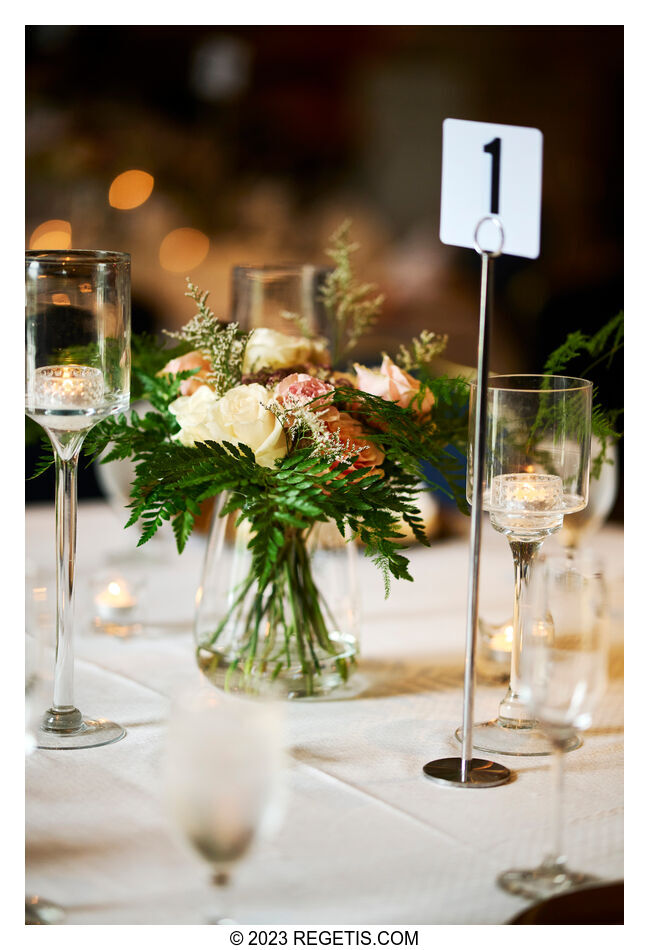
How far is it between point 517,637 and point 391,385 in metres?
0.28

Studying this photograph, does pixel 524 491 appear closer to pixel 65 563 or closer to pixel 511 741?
pixel 511 741

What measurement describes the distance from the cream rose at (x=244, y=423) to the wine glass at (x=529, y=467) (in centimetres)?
19

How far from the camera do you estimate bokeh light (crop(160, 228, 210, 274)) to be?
3834 mm

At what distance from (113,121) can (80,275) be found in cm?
316

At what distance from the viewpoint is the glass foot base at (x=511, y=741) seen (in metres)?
0.94

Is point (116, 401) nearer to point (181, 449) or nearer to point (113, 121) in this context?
point (181, 449)

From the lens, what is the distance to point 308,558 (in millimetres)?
1076

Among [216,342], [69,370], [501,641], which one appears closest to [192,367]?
[216,342]

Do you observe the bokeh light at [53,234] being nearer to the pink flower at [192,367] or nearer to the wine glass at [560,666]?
the pink flower at [192,367]

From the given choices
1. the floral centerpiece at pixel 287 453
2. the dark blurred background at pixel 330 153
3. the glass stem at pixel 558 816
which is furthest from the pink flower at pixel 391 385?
the dark blurred background at pixel 330 153

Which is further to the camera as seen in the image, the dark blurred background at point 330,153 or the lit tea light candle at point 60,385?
the dark blurred background at point 330,153
